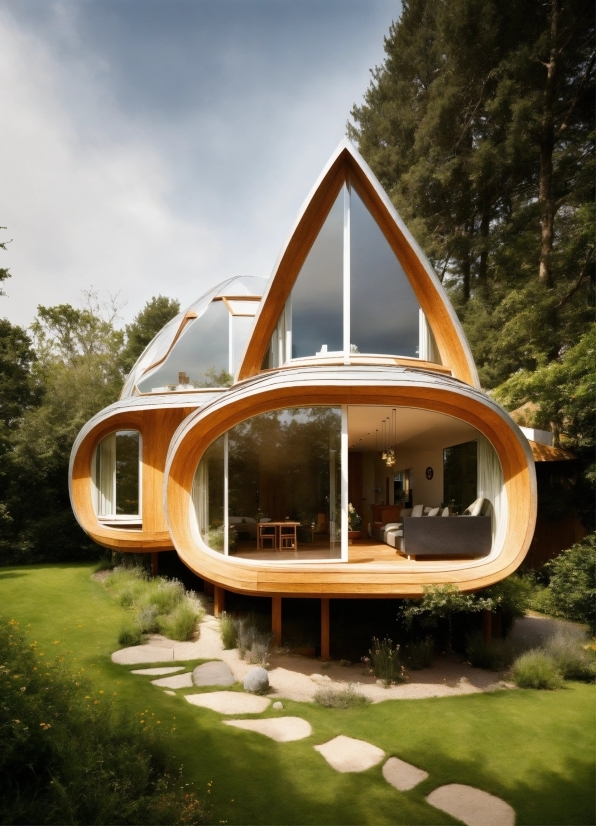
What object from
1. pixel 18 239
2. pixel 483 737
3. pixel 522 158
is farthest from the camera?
pixel 522 158

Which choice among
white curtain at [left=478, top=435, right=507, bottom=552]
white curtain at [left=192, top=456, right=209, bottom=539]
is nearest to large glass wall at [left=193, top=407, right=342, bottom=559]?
white curtain at [left=192, top=456, right=209, bottom=539]

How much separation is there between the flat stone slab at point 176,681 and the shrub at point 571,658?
5.90 m

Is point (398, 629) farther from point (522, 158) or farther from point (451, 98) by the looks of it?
point (451, 98)

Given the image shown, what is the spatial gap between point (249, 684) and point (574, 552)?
841 cm

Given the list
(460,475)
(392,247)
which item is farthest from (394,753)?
(392,247)

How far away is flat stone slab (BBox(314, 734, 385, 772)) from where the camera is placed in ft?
19.4

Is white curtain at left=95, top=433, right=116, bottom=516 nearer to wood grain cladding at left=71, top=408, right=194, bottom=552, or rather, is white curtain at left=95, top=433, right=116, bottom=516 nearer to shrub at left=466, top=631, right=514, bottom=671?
wood grain cladding at left=71, top=408, right=194, bottom=552

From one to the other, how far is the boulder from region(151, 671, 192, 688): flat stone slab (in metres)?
0.90

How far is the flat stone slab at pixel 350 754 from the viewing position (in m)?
5.92

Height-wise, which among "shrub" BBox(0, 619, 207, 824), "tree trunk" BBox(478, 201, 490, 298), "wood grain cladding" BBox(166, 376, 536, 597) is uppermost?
"tree trunk" BBox(478, 201, 490, 298)

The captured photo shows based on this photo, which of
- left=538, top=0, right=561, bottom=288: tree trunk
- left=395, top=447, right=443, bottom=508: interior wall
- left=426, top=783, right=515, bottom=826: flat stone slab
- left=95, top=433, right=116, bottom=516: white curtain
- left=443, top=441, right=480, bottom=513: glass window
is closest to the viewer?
left=426, top=783, right=515, bottom=826: flat stone slab

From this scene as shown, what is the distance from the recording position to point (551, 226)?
1798 cm

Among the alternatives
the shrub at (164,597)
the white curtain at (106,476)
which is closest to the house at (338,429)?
the shrub at (164,597)

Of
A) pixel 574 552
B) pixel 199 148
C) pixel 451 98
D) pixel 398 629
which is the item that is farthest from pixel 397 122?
pixel 398 629
